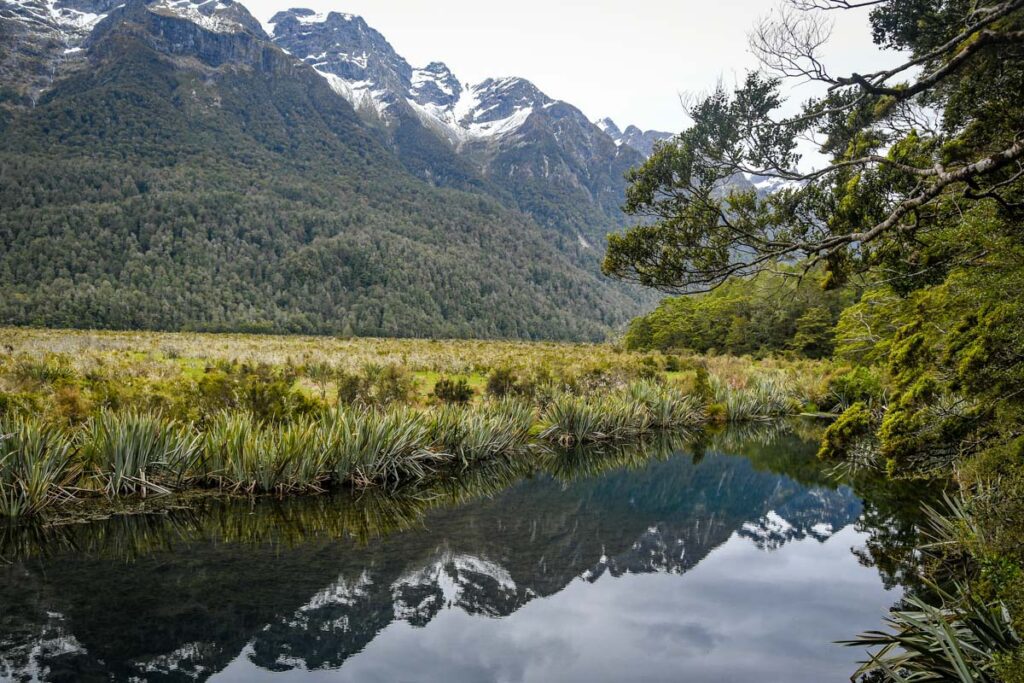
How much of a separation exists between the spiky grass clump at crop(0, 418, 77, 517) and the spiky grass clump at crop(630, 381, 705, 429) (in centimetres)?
1372

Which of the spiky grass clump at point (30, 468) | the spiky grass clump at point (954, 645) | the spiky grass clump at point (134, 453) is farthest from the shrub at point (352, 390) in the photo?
the spiky grass clump at point (954, 645)

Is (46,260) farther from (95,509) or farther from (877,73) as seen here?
(877,73)

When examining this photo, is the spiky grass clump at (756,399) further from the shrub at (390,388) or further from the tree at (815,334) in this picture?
the tree at (815,334)

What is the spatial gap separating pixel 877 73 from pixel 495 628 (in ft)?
23.2

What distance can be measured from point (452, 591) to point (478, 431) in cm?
637

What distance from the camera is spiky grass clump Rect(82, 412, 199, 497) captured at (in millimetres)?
8820

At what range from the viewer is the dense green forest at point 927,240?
4.78 meters

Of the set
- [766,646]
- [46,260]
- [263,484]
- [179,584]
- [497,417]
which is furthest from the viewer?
[46,260]

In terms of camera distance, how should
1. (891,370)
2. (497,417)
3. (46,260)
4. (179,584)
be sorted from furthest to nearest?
1. (46,260)
2. (497,417)
3. (891,370)
4. (179,584)

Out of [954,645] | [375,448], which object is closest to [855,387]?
[375,448]

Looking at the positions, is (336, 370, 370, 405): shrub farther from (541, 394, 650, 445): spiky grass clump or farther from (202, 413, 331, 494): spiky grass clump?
(202, 413, 331, 494): spiky grass clump

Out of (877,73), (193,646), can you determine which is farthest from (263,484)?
(877,73)

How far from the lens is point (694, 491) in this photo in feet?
38.6

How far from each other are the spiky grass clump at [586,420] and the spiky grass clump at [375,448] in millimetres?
4408
